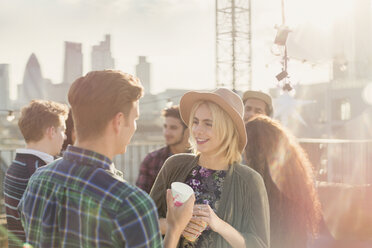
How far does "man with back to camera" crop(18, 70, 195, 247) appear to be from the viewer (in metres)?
1.38

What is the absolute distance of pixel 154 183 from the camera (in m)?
2.69

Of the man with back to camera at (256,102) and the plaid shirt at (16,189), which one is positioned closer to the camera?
the plaid shirt at (16,189)

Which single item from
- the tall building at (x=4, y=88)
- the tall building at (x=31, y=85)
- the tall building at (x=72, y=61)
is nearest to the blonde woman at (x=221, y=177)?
the tall building at (x=4, y=88)

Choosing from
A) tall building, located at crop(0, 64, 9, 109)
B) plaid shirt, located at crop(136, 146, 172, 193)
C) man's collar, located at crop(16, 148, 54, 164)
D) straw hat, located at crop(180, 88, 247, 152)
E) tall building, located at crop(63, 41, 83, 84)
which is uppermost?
tall building, located at crop(63, 41, 83, 84)

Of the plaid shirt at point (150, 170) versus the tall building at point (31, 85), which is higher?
the tall building at point (31, 85)

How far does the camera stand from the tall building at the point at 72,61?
87.8 metres

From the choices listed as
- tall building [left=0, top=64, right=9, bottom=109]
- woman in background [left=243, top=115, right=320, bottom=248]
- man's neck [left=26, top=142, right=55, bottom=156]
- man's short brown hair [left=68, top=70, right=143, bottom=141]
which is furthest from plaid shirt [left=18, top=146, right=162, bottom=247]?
tall building [left=0, top=64, right=9, bottom=109]

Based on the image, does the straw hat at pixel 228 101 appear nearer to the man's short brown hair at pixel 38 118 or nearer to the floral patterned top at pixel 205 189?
the floral patterned top at pixel 205 189

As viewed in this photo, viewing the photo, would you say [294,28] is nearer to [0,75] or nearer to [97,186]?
[97,186]

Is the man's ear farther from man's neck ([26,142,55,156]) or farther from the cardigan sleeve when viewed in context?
the cardigan sleeve

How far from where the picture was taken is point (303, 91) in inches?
1410

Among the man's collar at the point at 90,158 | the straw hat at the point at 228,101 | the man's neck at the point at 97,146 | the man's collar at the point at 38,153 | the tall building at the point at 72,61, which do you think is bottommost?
the man's collar at the point at 38,153

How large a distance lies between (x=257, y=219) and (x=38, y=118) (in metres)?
1.65

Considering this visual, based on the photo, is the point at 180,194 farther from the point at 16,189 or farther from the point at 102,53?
the point at 102,53
